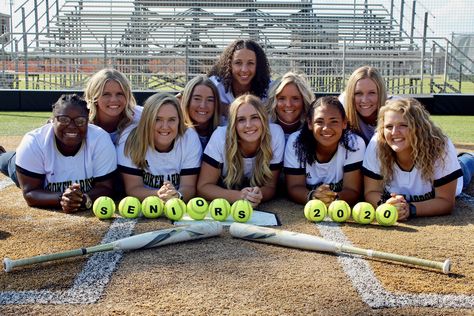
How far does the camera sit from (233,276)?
115 inches

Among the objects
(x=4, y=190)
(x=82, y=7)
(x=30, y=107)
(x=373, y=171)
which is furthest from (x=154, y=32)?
(x=373, y=171)

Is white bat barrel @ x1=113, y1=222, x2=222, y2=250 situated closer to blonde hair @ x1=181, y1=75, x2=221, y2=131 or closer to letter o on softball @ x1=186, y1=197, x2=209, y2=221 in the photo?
letter o on softball @ x1=186, y1=197, x2=209, y2=221

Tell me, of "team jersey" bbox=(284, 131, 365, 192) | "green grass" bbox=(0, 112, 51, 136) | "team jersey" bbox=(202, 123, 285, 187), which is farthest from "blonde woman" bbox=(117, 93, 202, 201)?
"green grass" bbox=(0, 112, 51, 136)

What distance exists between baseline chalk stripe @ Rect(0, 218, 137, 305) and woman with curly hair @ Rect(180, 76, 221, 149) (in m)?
2.17

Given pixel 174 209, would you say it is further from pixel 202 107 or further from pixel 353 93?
pixel 353 93

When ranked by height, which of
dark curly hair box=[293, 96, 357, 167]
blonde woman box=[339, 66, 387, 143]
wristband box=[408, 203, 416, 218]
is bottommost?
wristband box=[408, 203, 416, 218]

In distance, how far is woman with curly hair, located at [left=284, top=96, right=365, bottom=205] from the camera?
177 inches

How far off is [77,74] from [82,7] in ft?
18.3

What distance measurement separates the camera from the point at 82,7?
20.3m

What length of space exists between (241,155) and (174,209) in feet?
3.14

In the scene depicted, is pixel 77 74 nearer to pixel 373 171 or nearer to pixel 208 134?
pixel 208 134

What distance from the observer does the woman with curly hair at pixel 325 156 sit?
14.7 feet

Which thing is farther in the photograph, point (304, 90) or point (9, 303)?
point (304, 90)

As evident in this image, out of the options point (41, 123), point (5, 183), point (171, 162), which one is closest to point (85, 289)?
point (171, 162)
